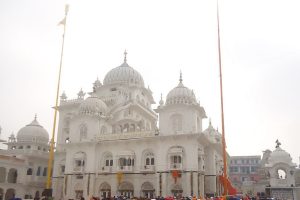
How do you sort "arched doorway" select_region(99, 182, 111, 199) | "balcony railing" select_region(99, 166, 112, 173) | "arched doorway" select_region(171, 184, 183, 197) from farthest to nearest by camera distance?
1. "arched doorway" select_region(99, 182, 111, 199)
2. "balcony railing" select_region(99, 166, 112, 173)
3. "arched doorway" select_region(171, 184, 183, 197)

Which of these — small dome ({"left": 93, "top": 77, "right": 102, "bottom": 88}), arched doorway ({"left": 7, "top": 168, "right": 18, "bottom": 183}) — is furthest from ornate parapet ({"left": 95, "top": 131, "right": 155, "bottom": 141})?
arched doorway ({"left": 7, "top": 168, "right": 18, "bottom": 183})

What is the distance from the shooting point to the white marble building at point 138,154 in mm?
39094

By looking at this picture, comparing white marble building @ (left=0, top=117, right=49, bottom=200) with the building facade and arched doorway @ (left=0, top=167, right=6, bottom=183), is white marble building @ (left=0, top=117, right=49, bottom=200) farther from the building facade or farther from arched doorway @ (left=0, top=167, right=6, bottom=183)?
the building facade

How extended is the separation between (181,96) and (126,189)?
13.3 meters

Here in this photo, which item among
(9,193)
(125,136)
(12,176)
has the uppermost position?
(125,136)

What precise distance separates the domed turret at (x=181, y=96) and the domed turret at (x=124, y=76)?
14563mm

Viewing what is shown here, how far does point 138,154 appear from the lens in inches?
1646

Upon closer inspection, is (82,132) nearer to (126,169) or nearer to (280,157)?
(126,169)

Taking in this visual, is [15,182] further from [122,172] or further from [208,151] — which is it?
[208,151]

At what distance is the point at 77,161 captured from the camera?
45281mm

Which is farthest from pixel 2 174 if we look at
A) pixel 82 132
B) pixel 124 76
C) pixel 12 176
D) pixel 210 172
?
pixel 210 172

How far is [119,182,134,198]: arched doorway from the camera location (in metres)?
41.8

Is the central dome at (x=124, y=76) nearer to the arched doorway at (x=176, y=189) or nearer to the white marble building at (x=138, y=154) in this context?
the white marble building at (x=138, y=154)

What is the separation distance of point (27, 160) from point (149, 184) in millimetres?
22441
